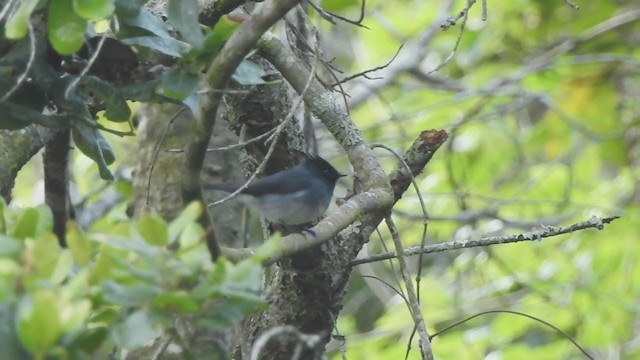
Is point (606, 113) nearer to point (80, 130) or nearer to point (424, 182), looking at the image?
point (424, 182)

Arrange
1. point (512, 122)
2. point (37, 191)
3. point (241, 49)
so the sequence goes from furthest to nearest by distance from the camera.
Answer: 1. point (512, 122)
2. point (37, 191)
3. point (241, 49)

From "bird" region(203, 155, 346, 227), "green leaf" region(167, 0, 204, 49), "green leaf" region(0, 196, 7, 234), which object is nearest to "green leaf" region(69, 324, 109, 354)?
"green leaf" region(0, 196, 7, 234)

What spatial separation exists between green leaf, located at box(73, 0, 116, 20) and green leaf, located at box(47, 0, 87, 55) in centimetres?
8

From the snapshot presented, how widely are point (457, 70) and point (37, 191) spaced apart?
309cm

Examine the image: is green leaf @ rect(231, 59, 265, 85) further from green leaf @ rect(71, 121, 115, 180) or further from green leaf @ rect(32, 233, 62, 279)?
green leaf @ rect(32, 233, 62, 279)

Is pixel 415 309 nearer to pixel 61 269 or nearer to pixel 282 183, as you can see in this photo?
pixel 282 183

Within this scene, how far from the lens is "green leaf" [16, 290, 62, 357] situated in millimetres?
1372

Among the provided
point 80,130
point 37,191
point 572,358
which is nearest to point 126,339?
point 80,130

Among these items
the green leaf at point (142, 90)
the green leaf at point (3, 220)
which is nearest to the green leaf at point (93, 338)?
the green leaf at point (3, 220)

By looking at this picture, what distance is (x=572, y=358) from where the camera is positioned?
22.6 ft

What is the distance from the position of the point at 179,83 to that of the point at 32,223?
845 millimetres

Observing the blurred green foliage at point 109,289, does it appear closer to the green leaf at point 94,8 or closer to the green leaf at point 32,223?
the green leaf at point 32,223

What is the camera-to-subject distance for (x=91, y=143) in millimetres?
2613

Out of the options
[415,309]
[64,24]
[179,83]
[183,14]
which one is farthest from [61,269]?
[415,309]
